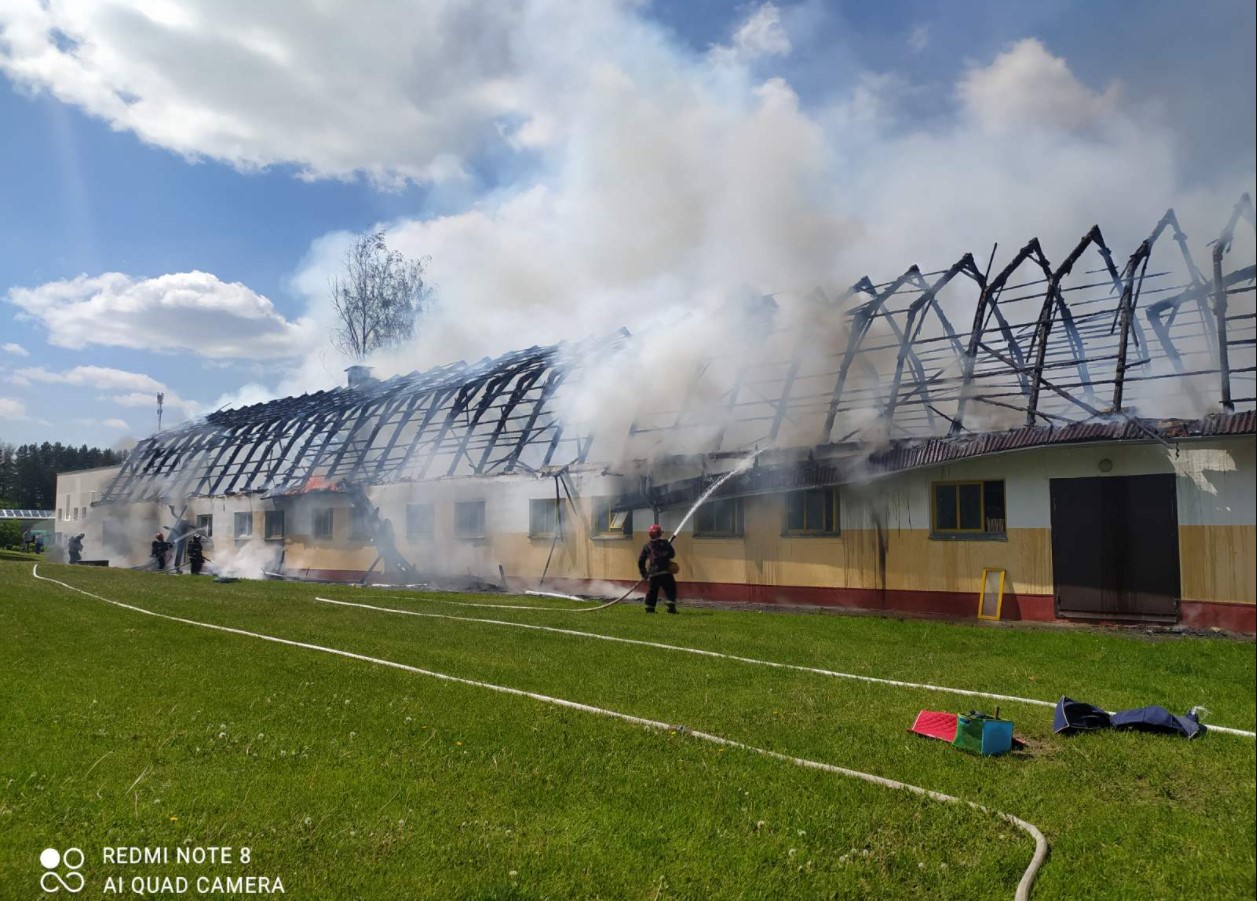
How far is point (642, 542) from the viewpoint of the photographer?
1833 centimetres

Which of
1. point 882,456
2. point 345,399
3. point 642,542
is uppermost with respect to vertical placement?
point 345,399

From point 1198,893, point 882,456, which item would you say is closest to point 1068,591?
point 882,456

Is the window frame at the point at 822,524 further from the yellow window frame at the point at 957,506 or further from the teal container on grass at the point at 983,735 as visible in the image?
the teal container on grass at the point at 983,735

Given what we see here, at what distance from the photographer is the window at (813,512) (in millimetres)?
16094

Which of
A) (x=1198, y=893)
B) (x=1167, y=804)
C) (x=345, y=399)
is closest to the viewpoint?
(x=1198, y=893)

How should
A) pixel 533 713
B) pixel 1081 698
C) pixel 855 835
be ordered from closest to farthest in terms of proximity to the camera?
pixel 855 835, pixel 533 713, pixel 1081 698

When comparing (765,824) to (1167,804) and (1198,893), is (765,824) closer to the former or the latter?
(1198,893)

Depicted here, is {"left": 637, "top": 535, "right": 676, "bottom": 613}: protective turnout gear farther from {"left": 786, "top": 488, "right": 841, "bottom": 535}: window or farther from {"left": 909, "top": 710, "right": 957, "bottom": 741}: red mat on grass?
{"left": 909, "top": 710, "right": 957, "bottom": 741}: red mat on grass

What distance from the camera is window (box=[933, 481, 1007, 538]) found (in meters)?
14.4

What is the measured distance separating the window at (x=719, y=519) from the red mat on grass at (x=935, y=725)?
10919 millimetres

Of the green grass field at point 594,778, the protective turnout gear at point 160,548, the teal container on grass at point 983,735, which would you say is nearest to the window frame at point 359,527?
the protective turnout gear at point 160,548

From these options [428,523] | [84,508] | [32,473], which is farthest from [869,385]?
[32,473]

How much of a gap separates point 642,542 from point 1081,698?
11.3 m

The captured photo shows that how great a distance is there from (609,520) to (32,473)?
70.1m
